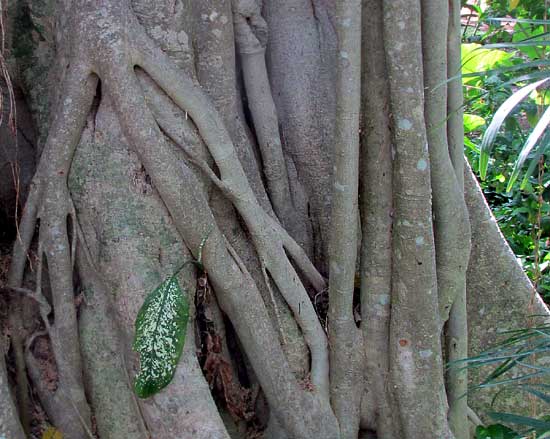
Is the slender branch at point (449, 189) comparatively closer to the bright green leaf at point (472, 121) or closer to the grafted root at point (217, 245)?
the grafted root at point (217, 245)

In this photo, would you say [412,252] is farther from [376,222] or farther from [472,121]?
[472,121]

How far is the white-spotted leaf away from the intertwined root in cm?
22

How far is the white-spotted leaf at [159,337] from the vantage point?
2.22 meters

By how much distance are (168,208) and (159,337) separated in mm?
423

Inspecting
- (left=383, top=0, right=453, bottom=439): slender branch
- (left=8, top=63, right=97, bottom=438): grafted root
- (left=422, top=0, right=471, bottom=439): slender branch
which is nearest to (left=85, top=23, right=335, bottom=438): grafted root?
(left=8, top=63, right=97, bottom=438): grafted root

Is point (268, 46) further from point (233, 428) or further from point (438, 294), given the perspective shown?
point (233, 428)

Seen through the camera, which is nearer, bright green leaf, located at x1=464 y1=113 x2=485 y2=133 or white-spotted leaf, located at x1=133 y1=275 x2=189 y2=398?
white-spotted leaf, located at x1=133 y1=275 x2=189 y2=398

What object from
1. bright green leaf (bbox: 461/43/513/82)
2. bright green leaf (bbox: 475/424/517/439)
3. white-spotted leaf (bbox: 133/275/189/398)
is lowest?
bright green leaf (bbox: 475/424/517/439)

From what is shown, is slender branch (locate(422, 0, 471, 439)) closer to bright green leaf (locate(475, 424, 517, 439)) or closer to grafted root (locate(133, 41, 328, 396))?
bright green leaf (locate(475, 424, 517, 439))

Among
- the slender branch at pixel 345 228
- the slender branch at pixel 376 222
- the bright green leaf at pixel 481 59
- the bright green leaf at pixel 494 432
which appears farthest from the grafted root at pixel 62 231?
the bright green leaf at pixel 481 59

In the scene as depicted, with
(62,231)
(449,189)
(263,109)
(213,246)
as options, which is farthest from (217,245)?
(449,189)

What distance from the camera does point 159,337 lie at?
2229 mm

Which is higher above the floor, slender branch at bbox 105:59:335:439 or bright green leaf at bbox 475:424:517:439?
slender branch at bbox 105:59:335:439

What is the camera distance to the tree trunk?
2354 mm
